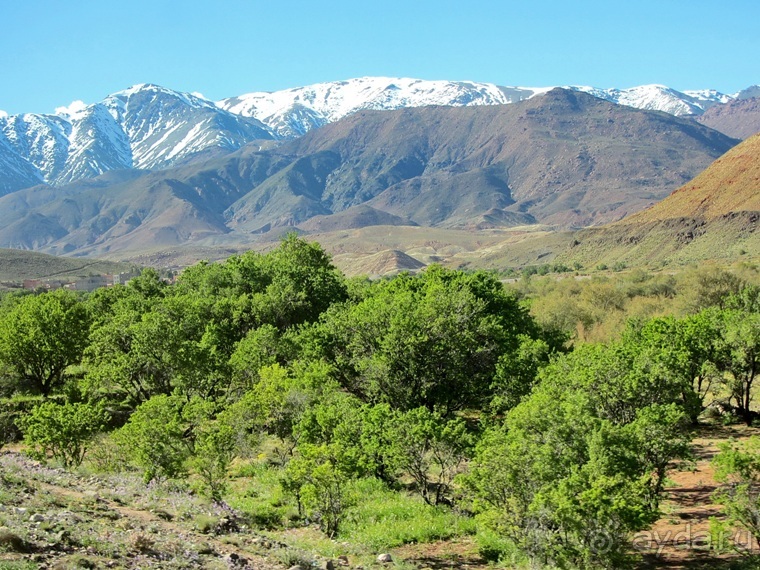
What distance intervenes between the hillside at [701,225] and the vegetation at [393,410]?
99796mm

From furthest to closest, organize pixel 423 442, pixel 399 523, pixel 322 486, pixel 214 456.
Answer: pixel 214 456 < pixel 423 442 < pixel 399 523 < pixel 322 486

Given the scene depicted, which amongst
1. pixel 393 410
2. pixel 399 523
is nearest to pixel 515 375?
pixel 393 410

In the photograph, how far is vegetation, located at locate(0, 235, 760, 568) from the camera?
2308 cm

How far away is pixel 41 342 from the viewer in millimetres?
49844

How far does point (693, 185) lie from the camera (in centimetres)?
19412

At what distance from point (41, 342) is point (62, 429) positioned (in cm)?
2060

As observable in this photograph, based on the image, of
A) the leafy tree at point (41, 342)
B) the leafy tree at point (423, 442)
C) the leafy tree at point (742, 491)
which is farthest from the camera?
the leafy tree at point (41, 342)

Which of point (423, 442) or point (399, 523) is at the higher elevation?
point (423, 442)

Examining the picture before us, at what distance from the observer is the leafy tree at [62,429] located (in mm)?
31516

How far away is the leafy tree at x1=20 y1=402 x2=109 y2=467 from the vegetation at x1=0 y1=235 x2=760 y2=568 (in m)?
0.13

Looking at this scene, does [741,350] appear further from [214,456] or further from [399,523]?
[214,456]

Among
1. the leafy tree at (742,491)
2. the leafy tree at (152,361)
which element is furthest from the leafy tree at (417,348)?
the leafy tree at (742,491)

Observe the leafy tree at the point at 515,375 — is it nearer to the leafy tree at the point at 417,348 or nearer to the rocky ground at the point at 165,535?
the leafy tree at the point at 417,348

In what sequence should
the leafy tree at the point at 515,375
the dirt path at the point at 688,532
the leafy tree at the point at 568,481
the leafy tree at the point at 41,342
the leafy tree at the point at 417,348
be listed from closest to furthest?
the leafy tree at the point at 568,481 → the dirt path at the point at 688,532 → the leafy tree at the point at 515,375 → the leafy tree at the point at 417,348 → the leafy tree at the point at 41,342
